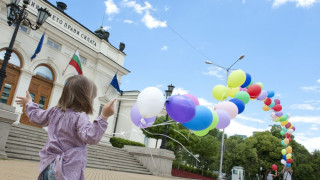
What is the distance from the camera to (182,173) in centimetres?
1669

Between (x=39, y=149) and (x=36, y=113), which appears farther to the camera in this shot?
(x=39, y=149)

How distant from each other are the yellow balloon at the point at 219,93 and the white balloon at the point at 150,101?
3.15m

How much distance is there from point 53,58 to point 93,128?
16.7m

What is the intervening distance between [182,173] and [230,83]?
36.1ft

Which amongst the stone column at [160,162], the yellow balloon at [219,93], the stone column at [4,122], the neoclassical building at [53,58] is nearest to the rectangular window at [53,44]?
the neoclassical building at [53,58]

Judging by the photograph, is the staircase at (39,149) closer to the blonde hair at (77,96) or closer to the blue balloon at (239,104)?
the blue balloon at (239,104)

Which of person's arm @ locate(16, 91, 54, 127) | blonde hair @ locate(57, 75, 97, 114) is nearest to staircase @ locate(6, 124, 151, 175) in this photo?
person's arm @ locate(16, 91, 54, 127)

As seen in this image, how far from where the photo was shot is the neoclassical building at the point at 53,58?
48.1 feet

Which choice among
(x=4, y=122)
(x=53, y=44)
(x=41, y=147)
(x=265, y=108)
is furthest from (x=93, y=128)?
(x=53, y=44)

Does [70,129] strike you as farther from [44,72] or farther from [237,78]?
[44,72]

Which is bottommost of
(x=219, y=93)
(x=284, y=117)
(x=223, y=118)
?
(x=223, y=118)

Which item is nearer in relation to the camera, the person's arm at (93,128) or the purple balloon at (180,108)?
the person's arm at (93,128)

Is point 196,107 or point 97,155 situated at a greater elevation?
point 196,107

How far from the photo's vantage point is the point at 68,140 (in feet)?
6.03
